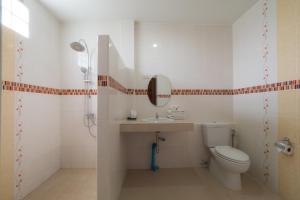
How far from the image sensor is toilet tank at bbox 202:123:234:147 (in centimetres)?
248

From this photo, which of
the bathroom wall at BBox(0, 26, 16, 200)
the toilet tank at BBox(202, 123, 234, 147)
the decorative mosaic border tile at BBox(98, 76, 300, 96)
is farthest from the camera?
the toilet tank at BBox(202, 123, 234, 147)

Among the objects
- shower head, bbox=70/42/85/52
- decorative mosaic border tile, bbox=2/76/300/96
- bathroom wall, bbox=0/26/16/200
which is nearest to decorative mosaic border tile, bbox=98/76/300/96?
decorative mosaic border tile, bbox=2/76/300/96

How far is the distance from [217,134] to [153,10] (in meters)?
2.12

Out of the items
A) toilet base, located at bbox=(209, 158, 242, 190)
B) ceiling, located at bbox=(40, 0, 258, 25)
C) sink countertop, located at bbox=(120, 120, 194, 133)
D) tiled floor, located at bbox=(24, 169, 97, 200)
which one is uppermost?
ceiling, located at bbox=(40, 0, 258, 25)

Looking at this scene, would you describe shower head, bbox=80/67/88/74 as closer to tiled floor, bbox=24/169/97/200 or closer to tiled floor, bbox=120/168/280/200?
tiled floor, bbox=24/169/97/200

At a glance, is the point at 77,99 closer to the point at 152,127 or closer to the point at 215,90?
the point at 152,127

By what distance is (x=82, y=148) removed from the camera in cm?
264

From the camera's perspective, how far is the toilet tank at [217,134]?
2.48 metres

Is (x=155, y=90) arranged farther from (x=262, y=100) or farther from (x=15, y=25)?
(x=15, y=25)

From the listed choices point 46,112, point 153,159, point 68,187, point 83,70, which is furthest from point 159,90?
point 68,187

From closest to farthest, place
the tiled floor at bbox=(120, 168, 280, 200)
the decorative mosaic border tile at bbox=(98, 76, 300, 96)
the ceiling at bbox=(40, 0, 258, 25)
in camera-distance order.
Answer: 1. the decorative mosaic border tile at bbox=(98, 76, 300, 96)
2. the tiled floor at bbox=(120, 168, 280, 200)
3. the ceiling at bbox=(40, 0, 258, 25)

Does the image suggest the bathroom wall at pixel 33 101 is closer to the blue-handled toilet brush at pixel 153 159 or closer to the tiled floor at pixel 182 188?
the tiled floor at pixel 182 188

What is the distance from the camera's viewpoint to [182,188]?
6.80ft

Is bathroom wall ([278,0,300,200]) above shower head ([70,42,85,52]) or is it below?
below
